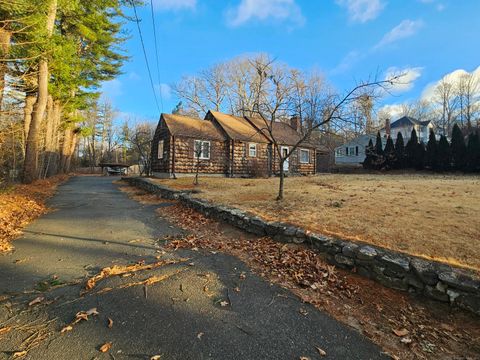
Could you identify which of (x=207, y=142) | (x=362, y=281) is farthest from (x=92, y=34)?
(x=362, y=281)

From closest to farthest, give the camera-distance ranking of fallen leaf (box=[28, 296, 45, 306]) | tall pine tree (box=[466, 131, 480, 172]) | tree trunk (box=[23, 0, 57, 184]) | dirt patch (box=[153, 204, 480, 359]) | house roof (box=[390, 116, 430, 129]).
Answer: dirt patch (box=[153, 204, 480, 359]), fallen leaf (box=[28, 296, 45, 306]), tree trunk (box=[23, 0, 57, 184]), tall pine tree (box=[466, 131, 480, 172]), house roof (box=[390, 116, 430, 129])

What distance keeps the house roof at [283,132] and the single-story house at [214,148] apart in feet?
0.47

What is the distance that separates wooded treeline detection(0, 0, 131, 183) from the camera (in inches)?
330

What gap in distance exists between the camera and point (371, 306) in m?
3.27

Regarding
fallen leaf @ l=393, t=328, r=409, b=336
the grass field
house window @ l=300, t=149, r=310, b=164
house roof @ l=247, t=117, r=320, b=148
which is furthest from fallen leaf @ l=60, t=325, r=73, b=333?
house window @ l=300, t=149, r=310, b=164

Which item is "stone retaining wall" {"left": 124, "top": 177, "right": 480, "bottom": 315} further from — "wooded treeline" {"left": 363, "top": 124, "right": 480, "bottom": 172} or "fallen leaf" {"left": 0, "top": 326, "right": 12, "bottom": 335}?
"wooded treeline" {"left": 363, "top": 124, "right": 480, "bottom": 172}

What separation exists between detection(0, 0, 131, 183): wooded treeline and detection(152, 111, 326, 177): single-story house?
6644 mm

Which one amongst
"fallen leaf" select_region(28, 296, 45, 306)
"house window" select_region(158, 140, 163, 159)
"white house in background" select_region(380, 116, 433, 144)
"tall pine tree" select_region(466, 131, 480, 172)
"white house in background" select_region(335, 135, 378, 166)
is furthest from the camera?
"white house in background" select_region(380, 116, 433, 144)

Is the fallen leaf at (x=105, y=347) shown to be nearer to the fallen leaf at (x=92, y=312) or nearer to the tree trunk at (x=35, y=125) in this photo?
the fallen leaf at (x=92, y=312)

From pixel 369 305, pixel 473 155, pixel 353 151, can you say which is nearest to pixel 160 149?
pixel 369 305

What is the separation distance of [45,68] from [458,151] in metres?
30.5

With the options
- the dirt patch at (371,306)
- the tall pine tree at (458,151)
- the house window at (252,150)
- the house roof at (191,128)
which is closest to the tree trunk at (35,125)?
the house roof at (191,128)

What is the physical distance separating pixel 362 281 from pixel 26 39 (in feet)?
44.3

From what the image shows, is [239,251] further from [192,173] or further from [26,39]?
[192,173]
